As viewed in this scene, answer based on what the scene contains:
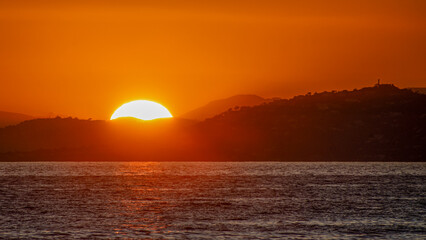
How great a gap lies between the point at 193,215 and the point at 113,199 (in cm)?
3420

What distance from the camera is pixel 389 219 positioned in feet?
270

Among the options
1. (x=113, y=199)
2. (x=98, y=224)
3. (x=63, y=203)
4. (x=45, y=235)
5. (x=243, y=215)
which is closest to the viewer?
(x=45, y=235)

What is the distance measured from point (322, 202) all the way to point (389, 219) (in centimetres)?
2952

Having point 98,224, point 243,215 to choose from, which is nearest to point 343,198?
point 243,215

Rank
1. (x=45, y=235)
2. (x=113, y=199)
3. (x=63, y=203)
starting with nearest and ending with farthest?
1. (x=45, y=235)
2. (x=63, y=203)
3. (x=113, y=199)

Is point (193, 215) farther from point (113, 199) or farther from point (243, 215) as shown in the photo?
point (113, 199)

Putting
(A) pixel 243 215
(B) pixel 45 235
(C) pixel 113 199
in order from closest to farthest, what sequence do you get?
(B) pixel 45 235 < (A) pixel 243 215 < (C) pixel 113 199

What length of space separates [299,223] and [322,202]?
112ft

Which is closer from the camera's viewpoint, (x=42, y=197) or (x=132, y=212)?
(x=132, y=212)

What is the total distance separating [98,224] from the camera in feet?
254

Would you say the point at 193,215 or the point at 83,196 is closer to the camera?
the point at 193,215

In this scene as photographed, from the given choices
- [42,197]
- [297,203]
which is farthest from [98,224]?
[42,197]

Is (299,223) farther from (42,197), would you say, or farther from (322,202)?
(42,197)

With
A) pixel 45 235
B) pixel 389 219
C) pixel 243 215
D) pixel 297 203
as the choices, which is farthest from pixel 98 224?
pixel 297 203
